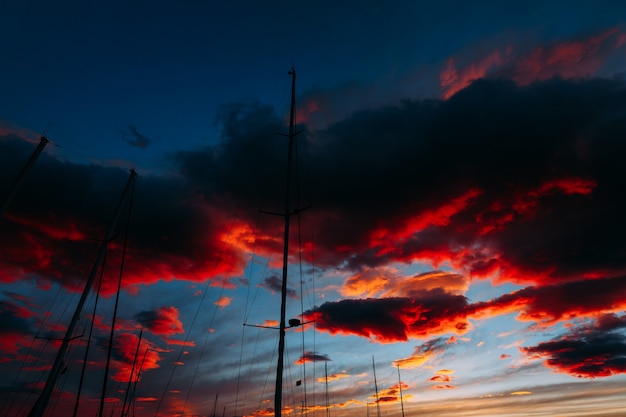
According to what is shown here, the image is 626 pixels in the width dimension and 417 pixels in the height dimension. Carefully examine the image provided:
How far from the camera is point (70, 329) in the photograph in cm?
3281

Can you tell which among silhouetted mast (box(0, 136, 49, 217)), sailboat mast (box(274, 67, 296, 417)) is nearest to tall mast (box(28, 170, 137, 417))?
silhouetted mast (box(0, 136, 49, 217))

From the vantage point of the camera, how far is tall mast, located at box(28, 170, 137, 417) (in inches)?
1117

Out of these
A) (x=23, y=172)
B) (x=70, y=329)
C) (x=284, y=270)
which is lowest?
(x=70, y=329)

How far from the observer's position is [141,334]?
69.8m

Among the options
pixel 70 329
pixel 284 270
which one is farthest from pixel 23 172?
pixel 284 270

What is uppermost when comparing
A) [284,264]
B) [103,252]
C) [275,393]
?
[103,252]

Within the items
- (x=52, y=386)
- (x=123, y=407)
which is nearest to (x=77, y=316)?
(x=52, y=386)

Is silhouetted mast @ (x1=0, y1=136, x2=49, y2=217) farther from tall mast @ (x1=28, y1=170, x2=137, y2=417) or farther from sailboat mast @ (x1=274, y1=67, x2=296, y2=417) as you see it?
sailboat mast @ (x1=274, y1=67, x2=296, y2=417)

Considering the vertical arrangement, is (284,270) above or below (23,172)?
below

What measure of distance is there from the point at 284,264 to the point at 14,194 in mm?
21168

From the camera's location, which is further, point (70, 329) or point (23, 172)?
point (70, 329)

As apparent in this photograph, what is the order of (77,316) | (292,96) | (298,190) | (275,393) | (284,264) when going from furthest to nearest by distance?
(292,96) < (298,190) < (77,316) < (284,264) < (275,393)

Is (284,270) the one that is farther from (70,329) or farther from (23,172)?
(23,172)

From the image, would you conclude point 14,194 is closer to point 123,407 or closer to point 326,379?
point 123,407
